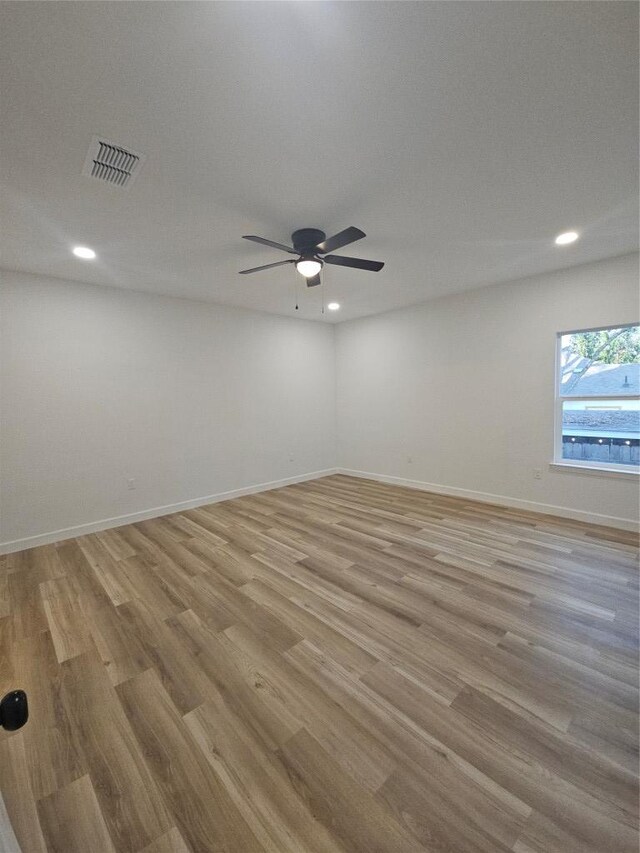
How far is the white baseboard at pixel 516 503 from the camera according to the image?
348 centimetres

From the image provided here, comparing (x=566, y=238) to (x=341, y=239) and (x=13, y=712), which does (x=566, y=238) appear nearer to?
(x=341, y=239)

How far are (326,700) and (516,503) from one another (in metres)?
3.58

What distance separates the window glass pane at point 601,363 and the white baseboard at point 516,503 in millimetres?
1313

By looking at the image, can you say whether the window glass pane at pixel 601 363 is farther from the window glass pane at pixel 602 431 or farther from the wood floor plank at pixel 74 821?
the wood floor plank at pixel 74 821

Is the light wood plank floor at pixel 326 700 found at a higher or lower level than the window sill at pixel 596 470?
lower

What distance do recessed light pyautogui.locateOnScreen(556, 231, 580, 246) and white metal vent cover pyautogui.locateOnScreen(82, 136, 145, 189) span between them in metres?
3.30

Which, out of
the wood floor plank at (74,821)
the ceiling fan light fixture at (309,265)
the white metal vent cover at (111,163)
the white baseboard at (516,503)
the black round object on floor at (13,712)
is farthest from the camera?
the white baseboard at (516,503)

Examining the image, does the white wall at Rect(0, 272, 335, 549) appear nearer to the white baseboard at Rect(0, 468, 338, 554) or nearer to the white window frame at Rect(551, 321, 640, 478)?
the white baseboard at Rect(0, 468, 338, 554)

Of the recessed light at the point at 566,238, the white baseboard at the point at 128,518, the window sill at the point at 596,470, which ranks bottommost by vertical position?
the white baseboard at the point at 128,518

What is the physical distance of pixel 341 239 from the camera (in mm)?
2322

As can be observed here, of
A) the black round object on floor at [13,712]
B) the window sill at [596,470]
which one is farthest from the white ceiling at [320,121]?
the window sill at [596,470]

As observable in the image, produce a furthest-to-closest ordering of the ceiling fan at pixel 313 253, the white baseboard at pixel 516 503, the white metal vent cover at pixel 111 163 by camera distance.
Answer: the white baseboard at pixel 516 503 < the ceiling fan at pixel 313 253 < the white metal vent cover at pixel 111 163

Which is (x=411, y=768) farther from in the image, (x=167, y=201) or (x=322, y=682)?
(x=167, y=201)

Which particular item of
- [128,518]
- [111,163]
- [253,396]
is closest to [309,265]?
[111,163]
